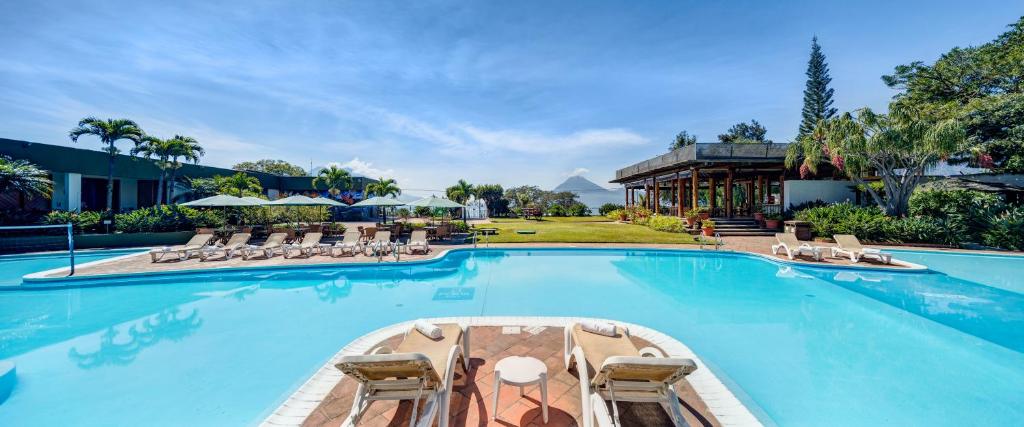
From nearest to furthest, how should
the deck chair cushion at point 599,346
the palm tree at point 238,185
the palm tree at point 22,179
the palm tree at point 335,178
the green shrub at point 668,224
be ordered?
the deck chair cushion at point 599,346, the palm tree at point 22,179, the green shrub at point 668,224, the palm tree at point 238,185, the palm tree at point 335,178

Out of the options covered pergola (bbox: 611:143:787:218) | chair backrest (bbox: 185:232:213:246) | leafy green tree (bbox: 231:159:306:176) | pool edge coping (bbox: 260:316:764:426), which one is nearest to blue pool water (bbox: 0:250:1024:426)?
pool edge coping (bbox: 260:316:764:426)

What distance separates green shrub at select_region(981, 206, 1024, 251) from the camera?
10289mm

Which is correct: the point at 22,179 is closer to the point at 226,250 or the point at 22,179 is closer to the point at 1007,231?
the point at 226,250

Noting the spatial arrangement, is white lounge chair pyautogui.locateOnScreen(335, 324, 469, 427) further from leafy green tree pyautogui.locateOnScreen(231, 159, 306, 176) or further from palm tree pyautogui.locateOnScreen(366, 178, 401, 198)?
leafy green tree pyautogui.locateOnScreen(231, 159, 306, 176)

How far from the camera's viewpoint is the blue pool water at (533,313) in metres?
3.18

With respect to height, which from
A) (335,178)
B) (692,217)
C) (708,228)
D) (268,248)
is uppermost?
(335,178)

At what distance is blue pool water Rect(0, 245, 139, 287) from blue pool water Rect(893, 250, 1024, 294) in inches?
843

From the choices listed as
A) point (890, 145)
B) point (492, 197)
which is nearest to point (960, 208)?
point (890, 145)

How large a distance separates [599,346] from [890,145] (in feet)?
49.2

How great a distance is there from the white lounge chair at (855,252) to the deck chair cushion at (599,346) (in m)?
9.37

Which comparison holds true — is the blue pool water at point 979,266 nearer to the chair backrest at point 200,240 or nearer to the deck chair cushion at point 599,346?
the deck chair cushion at point 599,346

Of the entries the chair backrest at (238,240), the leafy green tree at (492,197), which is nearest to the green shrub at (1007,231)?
the chair backrest at (238,240)

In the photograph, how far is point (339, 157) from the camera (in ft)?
85.4

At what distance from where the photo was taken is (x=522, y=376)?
95.3 inches
